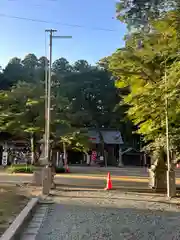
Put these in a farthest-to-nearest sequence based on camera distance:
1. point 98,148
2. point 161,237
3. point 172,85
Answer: point 98,148 → point 172,85 → point 161,237

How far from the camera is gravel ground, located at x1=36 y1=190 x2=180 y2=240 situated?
6969mm

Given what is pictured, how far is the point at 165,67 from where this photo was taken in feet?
47.1

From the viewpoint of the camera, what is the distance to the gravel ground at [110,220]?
6.97 meters

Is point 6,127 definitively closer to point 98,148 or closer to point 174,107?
point 174,107

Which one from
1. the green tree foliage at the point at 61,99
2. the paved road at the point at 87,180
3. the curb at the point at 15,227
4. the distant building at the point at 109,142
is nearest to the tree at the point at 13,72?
the green tree foliage at the point at 61,99

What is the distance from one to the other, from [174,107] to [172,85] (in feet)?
7.59

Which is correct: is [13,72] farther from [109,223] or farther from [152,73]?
[109,223]

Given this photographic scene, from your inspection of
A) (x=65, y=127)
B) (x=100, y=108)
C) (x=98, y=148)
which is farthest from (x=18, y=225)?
(x=100, y=108)

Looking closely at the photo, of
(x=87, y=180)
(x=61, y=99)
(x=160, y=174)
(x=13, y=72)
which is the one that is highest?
(x=13, y=72)

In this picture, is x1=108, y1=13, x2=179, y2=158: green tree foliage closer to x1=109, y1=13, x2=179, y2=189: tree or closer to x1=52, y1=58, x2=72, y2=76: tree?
x1=109, y1=13, x2=179, y2=189: tree

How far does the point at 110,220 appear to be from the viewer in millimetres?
8727

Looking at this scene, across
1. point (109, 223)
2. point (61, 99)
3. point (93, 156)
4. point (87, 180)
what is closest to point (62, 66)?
point (93, 156)

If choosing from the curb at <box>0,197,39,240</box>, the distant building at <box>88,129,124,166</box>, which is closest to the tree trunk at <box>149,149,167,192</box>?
the curb at <box>0,197,39,240</box>

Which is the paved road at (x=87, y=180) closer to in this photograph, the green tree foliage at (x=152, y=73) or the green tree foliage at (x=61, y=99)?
the green tree foliage at (x=61, y=99)
